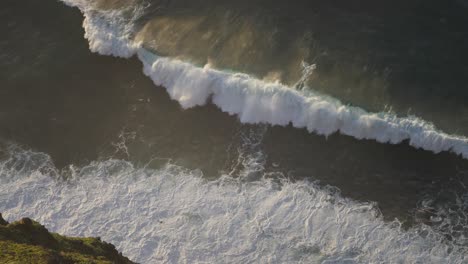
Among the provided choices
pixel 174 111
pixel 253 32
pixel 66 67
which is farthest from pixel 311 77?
pixel 66 67

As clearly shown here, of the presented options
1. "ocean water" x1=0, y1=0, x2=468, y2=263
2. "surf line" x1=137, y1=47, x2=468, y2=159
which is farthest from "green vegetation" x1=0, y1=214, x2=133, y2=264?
"surf line" x1=137, y1=47, x2=468, y2=159

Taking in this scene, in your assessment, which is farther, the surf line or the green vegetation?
the surf line

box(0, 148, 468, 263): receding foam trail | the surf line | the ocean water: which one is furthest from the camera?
the surf line

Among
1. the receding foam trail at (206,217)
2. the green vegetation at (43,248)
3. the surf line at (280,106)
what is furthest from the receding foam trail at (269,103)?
the green vegetation at (43,248)

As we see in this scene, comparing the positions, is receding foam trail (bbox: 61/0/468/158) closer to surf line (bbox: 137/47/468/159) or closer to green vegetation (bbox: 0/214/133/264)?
surf line (bbox: 137/47/468/159)

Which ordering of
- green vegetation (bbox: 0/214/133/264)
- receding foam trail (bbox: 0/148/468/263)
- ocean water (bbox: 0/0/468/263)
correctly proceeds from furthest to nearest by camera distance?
ocean water (bbox: 0/0/468/263), receding foam trail (bbox: 0/148/468/263), green vegetation (bbox: 0/214/133/264)
